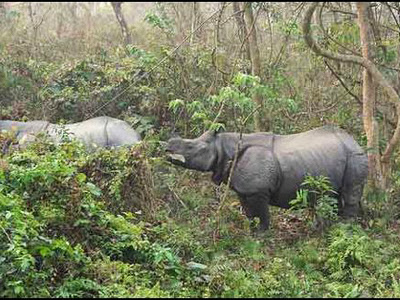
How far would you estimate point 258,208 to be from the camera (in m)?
8.91

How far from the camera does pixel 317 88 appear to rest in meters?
12.0

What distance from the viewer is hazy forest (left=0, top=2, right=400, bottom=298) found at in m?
6.17

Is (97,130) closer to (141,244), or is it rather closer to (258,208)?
(258,208)

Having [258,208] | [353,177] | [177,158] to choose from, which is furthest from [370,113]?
[177,158]

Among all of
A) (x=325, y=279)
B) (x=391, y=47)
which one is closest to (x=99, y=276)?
(x=325, y=279)

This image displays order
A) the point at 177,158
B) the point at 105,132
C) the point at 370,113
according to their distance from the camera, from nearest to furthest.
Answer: the point at 177,158
the point at 370,113
the point at 105,132

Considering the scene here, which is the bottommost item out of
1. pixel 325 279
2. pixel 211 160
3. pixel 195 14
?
pixel 325 279

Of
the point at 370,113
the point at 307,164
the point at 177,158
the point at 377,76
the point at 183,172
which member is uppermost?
the point at 377,76

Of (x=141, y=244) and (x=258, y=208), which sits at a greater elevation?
(x=141, y=244)

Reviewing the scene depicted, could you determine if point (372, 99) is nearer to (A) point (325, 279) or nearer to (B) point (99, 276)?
(A) point (325, 279)

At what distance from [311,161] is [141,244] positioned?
3141mm

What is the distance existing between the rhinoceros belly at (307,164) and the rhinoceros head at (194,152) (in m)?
0.84

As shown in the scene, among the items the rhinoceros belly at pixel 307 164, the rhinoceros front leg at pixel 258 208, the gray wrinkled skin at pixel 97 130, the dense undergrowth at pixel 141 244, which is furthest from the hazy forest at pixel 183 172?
the gray wrinkled skin at pixel 97 130

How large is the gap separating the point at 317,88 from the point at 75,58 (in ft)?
15.3
